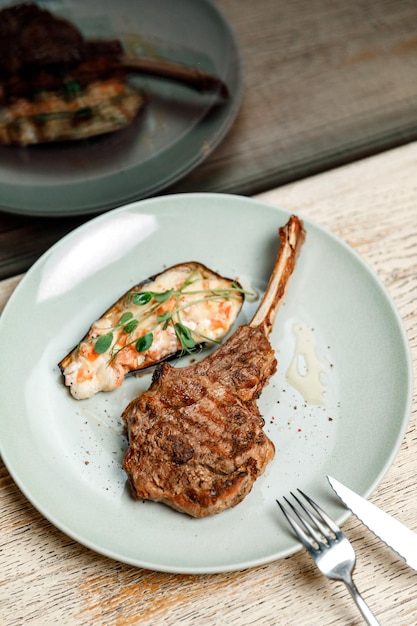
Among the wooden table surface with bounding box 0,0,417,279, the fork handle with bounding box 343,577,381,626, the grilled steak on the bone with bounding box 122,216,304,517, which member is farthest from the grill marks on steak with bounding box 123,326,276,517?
the wooden table surface with bounding box 0,0,417,279

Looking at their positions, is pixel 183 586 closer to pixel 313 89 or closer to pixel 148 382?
pixel 148 382

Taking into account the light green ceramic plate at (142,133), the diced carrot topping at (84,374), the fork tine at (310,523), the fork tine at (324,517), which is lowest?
the fork tine at (310,523)

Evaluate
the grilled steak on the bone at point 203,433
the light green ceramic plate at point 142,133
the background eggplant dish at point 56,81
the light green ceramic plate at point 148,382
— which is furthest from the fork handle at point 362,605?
the background eggplant dish at point 56,81

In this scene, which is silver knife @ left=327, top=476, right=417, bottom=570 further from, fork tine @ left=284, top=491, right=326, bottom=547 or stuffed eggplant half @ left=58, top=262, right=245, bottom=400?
stuffed eggplant half @ left=58, top=262, right=245, bottom=400

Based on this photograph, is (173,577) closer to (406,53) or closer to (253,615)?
(253,615)

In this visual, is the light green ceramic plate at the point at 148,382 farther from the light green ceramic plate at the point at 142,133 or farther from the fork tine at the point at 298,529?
the light green ceramic plate at the point at 142,133

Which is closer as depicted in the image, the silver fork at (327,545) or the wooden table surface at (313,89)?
the silver fork at (327,545)
